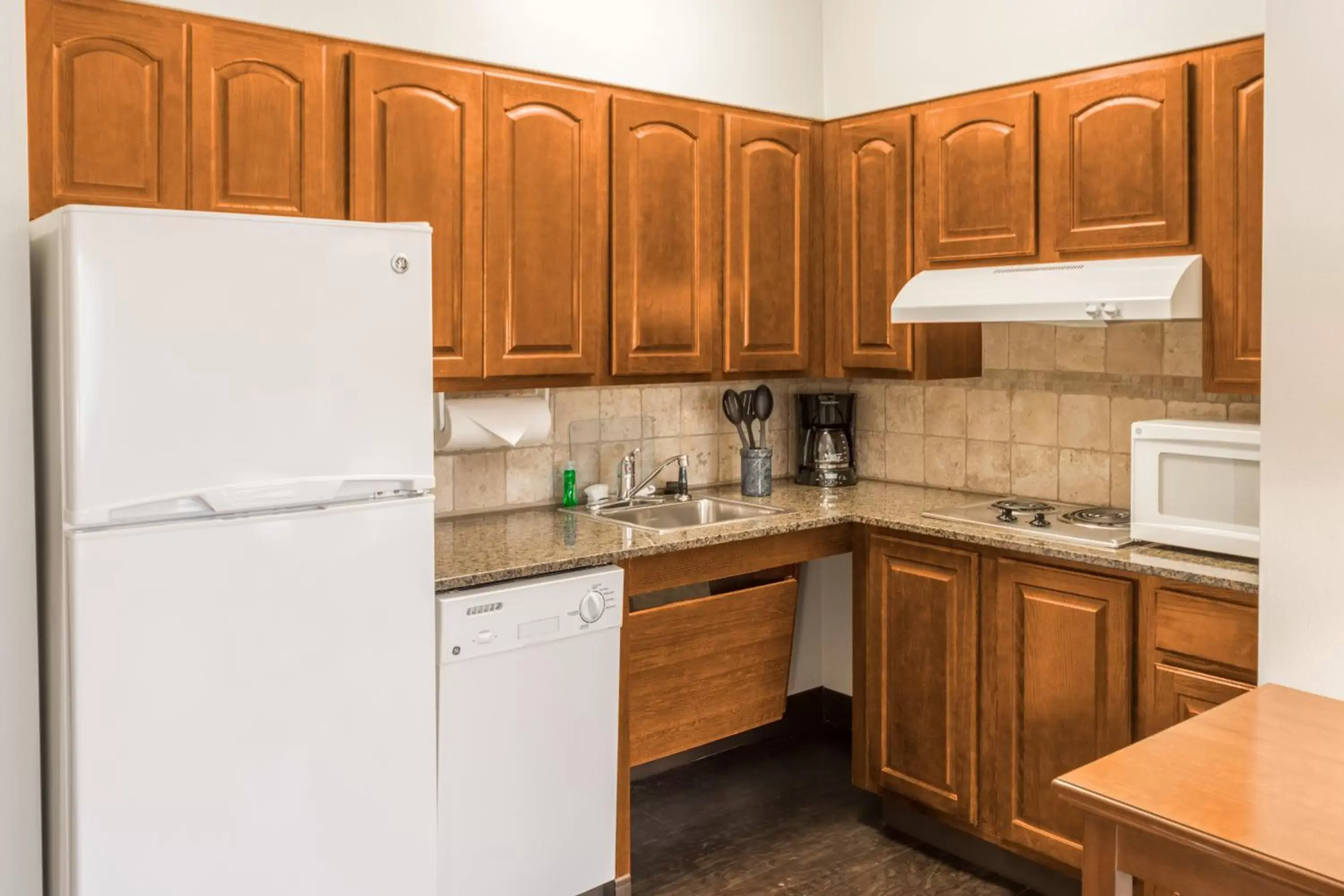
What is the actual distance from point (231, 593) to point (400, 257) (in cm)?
75

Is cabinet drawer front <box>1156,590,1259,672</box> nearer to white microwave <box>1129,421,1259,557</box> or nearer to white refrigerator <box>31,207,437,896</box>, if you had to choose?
white microwave <box>1129,421,1259,557</box>

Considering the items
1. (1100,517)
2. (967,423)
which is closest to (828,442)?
(967,423)

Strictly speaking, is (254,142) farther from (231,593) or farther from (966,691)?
(966,691)

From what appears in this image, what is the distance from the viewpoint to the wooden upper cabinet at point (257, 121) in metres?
2.48

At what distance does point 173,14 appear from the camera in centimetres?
244

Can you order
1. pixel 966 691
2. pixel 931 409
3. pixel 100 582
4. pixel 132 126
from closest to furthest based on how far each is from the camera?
pixel 100 582 < pixel 132 126 < pixel 966 691 < pixel 931 409

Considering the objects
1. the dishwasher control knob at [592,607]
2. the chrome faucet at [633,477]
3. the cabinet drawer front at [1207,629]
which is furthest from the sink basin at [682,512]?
the cabinet drawer front at [1207,629]

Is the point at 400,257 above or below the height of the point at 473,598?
above

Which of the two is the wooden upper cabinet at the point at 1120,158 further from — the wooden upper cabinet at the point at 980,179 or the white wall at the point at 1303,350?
the white wall at the point at 1303,350

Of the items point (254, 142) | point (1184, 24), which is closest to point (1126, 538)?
point (1184, 24)

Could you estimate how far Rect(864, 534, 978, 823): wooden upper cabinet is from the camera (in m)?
3.04

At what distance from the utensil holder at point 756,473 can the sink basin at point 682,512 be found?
0.10 m

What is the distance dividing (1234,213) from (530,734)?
2.12 meters

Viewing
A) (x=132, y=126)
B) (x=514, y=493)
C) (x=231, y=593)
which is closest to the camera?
(x=231, y=593)
